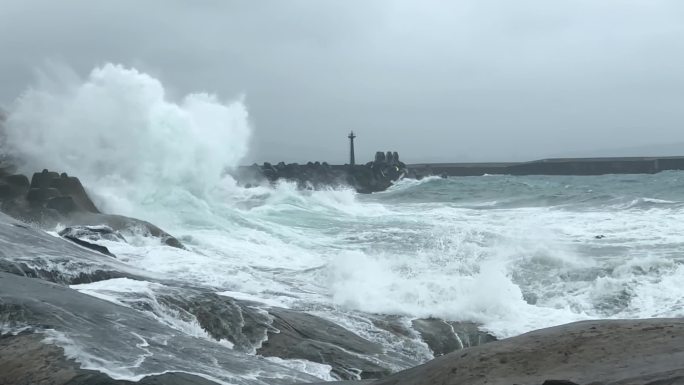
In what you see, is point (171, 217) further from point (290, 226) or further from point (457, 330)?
point (457, 330)

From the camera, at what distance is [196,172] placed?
72.1 ft

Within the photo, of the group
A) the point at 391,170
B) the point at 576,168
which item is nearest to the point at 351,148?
the point at 391,170

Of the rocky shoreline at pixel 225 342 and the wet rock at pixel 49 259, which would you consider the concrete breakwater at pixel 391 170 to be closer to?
the wet rock at pixel 49 259

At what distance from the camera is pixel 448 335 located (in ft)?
26.1

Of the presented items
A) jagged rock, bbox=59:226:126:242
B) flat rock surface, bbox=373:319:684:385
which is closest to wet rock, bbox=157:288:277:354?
flat rock surface, bbox=373:319:684:385

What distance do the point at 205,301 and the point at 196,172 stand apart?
15.6 meters

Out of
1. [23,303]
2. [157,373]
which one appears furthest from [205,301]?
[157,373]

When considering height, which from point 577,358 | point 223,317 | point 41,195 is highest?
point 41,195

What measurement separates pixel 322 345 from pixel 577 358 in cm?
362

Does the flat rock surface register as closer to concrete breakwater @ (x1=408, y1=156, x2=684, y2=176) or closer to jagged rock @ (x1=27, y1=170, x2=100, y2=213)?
jagged rock @ (x1=27, y1=170, x2=100, y2=213)

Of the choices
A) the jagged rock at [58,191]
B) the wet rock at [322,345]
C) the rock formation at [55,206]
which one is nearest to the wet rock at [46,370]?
the wet rock at [322,345]

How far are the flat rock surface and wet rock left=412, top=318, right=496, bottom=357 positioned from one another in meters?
4.12

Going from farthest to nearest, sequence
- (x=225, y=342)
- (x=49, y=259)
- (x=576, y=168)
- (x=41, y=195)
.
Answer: (x=576, y=168)
(x=41, y=195)
(x=49, y=259)
(x=225, y=342)

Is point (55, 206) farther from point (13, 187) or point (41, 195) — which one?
point (13, 187)
